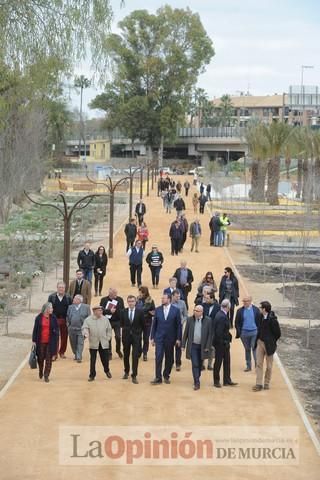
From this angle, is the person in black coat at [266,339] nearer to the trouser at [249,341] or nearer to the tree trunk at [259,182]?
the trouser at [249,341]

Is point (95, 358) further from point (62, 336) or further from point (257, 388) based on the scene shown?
point (257, 388)

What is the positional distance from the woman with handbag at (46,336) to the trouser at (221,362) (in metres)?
2.54

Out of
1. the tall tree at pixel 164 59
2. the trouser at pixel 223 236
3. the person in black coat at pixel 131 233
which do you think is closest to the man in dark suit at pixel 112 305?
the person in black coat at pixel 131 233

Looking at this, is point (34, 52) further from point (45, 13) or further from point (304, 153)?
point (304, 153)

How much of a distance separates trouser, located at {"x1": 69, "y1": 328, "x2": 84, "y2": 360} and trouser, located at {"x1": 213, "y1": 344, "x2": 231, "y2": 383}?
256cm

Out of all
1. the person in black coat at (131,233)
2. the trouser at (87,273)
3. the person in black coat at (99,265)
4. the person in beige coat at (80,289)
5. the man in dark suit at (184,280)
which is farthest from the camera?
the person in black coat at (131,233)

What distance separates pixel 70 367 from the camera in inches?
594

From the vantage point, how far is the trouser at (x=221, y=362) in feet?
44.7

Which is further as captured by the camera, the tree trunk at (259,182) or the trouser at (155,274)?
the tree trunk at (259,182)

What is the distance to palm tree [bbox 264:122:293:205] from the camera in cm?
5869

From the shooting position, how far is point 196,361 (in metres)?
13.6

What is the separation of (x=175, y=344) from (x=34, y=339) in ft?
7.21

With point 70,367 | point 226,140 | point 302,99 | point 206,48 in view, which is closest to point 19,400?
point 70,367

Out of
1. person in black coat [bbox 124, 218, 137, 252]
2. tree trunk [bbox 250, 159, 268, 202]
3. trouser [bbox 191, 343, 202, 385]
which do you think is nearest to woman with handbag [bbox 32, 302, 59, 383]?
trouser [bbox 191, 343, 202, 385]
